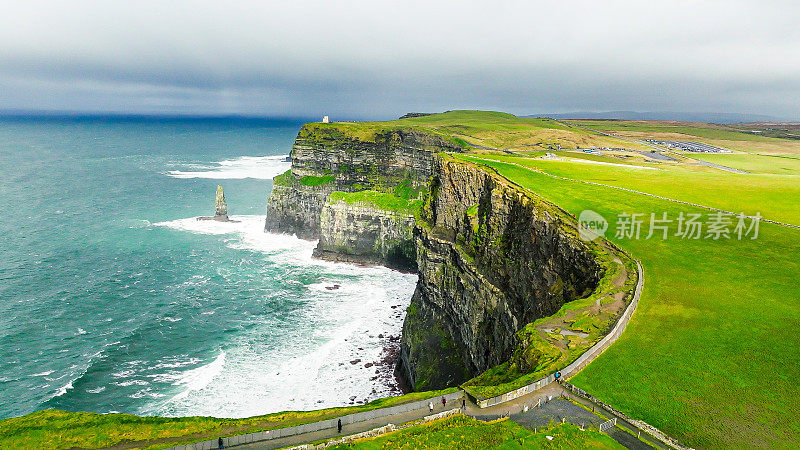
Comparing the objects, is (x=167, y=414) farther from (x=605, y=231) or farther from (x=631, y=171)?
(x=631, y=171)

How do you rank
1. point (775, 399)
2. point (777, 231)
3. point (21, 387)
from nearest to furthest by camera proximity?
1. point (775, 399)
2. point (777, 231)
3. point (21, 387)

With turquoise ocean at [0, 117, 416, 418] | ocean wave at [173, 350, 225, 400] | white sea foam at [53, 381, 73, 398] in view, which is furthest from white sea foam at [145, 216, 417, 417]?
white sea foam at [53, 381, 73, 398]

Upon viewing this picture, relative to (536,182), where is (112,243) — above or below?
below

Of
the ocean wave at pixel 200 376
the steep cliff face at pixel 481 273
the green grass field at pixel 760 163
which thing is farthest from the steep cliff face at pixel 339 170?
the green grass field at pixel 760 163

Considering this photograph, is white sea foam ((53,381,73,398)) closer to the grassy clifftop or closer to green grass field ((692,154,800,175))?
the grassy clifftop

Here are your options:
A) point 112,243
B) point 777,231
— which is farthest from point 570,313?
point 112,243

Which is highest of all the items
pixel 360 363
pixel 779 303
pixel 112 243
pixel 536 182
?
pixel 536 182
